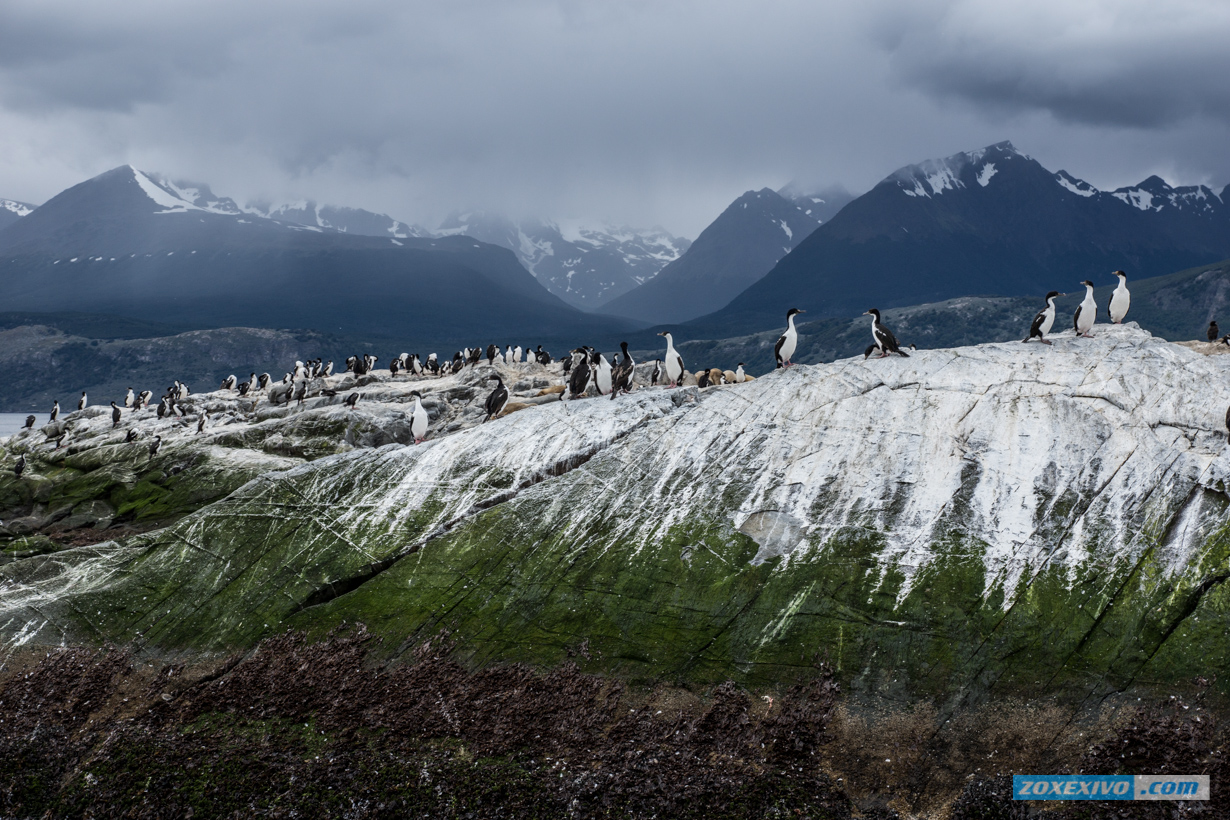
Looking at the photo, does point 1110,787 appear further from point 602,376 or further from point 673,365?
point 602,376

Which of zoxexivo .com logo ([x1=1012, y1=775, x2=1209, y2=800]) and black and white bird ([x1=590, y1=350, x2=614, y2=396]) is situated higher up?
black and white bird ([x1=590, y1=350, x2=614, y2=396])

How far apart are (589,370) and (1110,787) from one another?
17.6 meters

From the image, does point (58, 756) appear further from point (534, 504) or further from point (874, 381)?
point (874, 381)

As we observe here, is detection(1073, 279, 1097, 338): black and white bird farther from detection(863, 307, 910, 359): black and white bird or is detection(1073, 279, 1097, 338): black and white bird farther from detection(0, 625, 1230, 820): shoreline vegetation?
detection(0, 625, 1230, 820): shoreline vegetation

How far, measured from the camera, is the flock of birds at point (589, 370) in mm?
19719

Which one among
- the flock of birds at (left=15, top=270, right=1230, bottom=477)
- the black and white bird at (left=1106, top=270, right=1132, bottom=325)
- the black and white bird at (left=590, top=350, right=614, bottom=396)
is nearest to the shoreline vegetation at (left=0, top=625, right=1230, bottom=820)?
the flock of birds at (left=15, top=270, right=1230, bottom=477)

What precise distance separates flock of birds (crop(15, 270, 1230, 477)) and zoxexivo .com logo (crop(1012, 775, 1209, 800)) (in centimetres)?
677

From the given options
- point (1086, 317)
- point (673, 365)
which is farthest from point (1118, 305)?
point (673, 365)

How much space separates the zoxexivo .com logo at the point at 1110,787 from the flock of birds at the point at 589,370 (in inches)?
267

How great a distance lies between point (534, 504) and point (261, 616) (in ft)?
21.9

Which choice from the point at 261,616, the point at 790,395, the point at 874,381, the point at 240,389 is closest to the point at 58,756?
the point at 261,616

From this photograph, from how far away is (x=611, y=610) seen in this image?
51.6ft

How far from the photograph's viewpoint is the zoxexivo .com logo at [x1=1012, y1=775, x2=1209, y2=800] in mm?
11047

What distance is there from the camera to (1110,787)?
37.6ft
